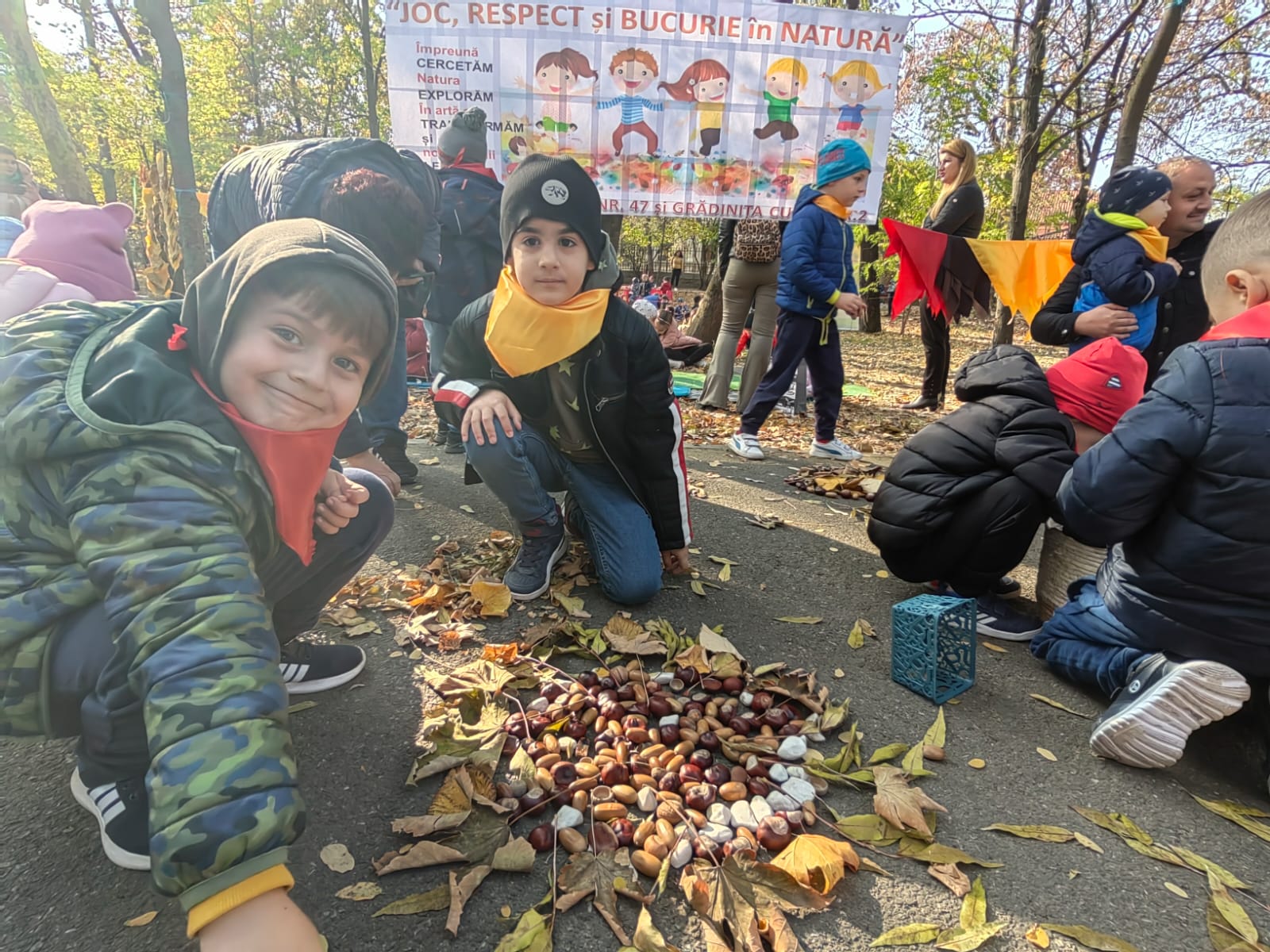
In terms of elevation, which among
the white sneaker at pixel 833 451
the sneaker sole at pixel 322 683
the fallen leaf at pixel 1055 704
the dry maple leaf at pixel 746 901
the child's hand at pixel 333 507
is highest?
the child's hand at pixel 333 507

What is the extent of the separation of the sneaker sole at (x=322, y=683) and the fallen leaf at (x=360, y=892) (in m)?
0.69

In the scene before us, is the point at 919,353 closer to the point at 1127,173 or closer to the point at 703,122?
the point at 703,122

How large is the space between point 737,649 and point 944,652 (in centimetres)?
61

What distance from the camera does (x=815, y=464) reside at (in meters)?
4.50

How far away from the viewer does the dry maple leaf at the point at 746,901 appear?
121 centimetres

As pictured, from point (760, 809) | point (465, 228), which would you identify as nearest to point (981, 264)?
point (465, 228)

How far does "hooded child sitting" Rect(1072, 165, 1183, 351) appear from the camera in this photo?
3.21 metres

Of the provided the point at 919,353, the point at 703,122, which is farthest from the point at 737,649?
the point at 919,353

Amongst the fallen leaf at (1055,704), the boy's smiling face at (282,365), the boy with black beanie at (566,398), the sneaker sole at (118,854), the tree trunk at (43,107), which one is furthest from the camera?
the tree trunk at (43,107)

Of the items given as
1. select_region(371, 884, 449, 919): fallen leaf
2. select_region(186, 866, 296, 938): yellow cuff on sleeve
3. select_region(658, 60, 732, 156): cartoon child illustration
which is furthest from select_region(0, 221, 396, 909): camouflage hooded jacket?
select_region(658, 60, 732, 156): cartoon child illustration

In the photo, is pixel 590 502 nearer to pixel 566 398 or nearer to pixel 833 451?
pixel 566 398

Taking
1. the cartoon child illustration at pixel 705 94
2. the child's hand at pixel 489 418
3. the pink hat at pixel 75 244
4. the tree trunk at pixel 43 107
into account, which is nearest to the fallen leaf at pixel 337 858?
the child's hand at pixel 489 418

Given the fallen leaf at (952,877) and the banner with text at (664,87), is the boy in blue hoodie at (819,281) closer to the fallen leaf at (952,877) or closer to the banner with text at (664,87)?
the banner with text at (664,87)

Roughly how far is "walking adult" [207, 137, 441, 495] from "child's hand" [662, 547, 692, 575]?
1.23 meters
